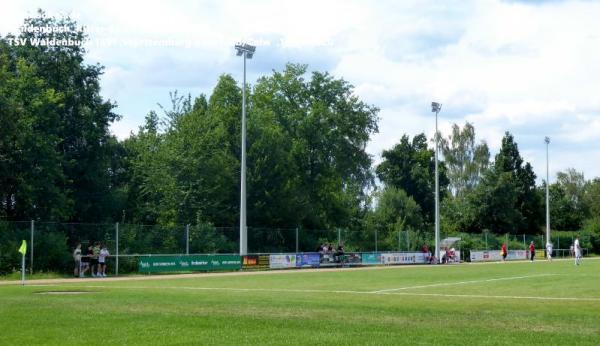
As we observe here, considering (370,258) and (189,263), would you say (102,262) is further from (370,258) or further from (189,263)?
(370,258)

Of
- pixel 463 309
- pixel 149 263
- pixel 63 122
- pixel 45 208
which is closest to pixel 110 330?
pixel 463 309

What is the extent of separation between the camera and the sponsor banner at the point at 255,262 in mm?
46844

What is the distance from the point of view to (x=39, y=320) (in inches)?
597

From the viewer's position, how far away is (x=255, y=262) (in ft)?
157

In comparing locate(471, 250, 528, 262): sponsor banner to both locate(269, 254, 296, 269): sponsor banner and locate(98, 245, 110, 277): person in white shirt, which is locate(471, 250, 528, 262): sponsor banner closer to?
locate(269, 254, 296, 269): sponsor banner

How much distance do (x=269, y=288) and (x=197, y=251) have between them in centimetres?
2012

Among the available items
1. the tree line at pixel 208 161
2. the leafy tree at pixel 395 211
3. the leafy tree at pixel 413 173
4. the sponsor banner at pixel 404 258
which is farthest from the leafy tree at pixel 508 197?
the sponsor banner at pixel 404 258

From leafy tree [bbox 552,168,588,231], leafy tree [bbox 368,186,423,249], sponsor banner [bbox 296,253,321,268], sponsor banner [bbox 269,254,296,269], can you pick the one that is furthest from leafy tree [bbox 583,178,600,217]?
sponsor banner [bbox 269,254,296,269]

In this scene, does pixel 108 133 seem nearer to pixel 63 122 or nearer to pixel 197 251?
pixel 63 122

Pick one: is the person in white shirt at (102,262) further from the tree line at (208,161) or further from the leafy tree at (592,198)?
the leafy tree at (592,198)

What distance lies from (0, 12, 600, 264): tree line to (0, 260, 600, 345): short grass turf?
2461 cm

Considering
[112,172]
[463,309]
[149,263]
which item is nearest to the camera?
[463,309]

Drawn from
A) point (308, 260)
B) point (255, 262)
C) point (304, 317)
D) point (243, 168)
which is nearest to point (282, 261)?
point (308, 260)

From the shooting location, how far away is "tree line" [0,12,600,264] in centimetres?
4812
